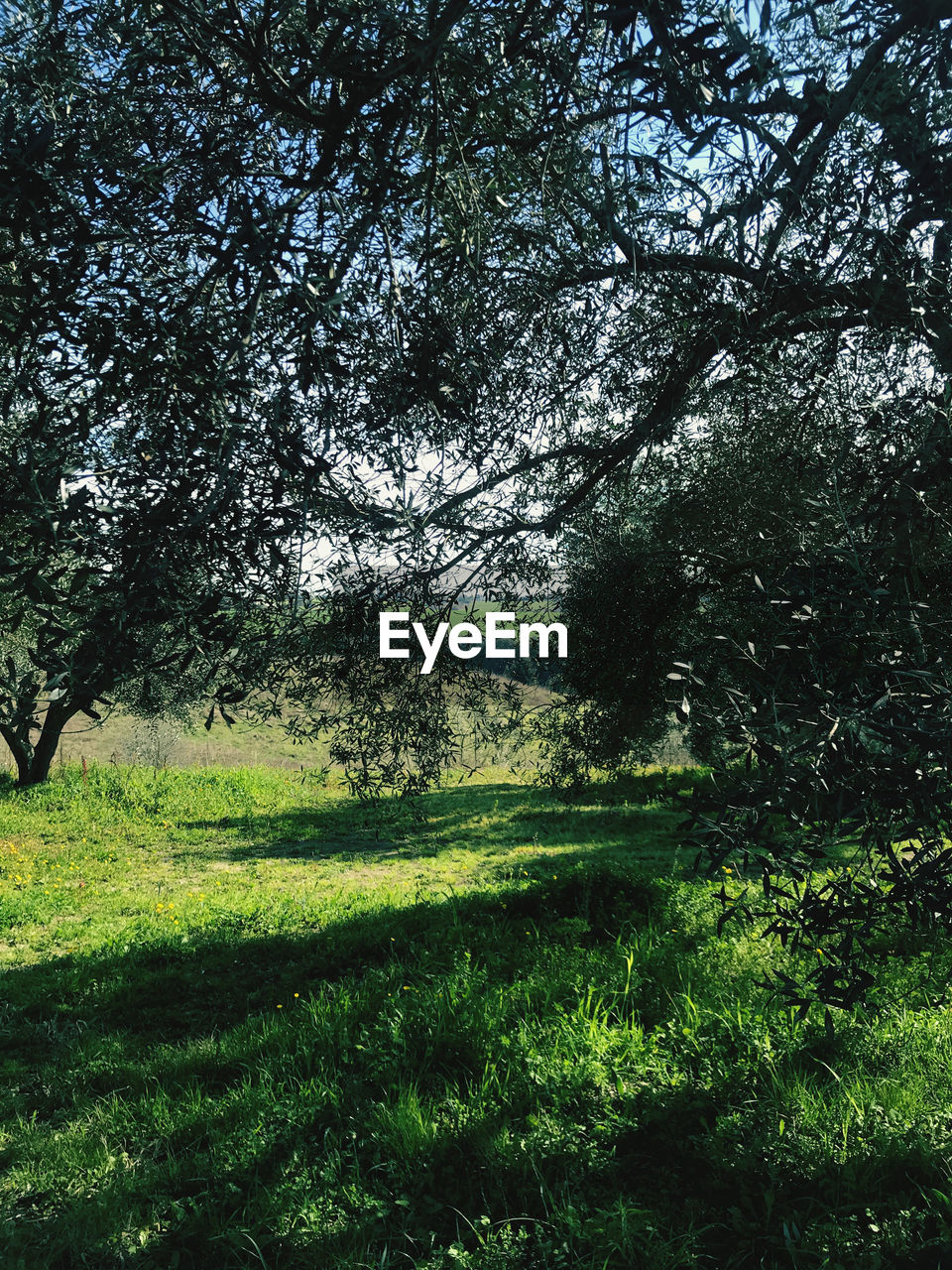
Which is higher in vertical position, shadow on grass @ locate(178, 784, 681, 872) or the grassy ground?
the grassy ground

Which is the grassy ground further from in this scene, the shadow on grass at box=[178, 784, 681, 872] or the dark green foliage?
the shadow on grass at box=[178, 784, 681, 872]

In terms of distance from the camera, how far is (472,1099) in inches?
204

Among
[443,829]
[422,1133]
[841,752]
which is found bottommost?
[443,829]

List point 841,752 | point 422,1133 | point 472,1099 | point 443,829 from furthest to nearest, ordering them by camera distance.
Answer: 1. point 443,829
2. point 472,1099
3. point 422,1133
4. point 841,752

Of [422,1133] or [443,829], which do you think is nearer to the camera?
[422,1133]

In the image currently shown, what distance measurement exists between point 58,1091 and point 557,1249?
4127 millimetres

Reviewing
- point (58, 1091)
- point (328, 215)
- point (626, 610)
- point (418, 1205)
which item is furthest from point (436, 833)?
point (328, 215)

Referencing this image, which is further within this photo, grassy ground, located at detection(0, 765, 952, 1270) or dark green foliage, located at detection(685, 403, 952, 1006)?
grassy ground, located at detection(0, 765, 952, 1270)

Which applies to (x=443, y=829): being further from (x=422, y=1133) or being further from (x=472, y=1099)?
(x=422, y=1133)

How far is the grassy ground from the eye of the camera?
4.15 m

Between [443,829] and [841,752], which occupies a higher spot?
[841,752]

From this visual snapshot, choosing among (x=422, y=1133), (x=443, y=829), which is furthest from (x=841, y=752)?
(x=443, y=829)

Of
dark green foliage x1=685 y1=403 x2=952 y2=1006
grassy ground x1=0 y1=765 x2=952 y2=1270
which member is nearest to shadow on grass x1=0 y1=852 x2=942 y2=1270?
grassy ground x1=0 y1=765 x2=952 y2=1270

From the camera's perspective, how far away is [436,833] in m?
18.6
